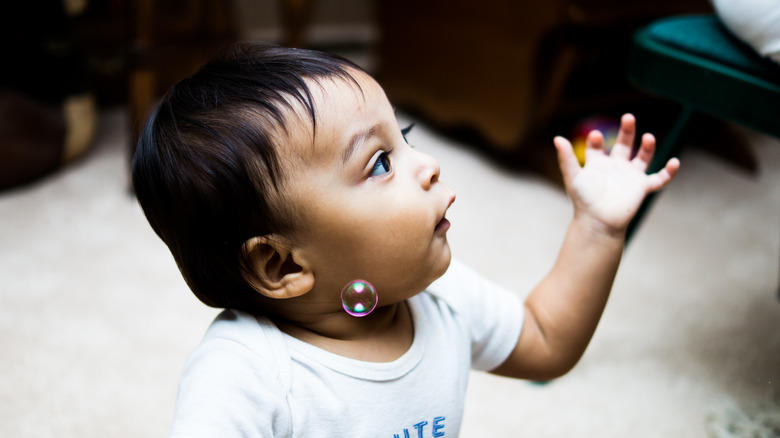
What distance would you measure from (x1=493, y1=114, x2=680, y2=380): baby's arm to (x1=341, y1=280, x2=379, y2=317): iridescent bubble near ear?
18 cm

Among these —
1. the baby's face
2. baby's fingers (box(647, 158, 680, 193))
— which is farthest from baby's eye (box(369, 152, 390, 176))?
baby's fingers (box(647, 158, 680, 193))

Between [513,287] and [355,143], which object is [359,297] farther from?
[513,287]

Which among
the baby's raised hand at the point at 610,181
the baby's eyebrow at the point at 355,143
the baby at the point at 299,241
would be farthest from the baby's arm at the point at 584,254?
the baby's eyebrow at the point at 355,143

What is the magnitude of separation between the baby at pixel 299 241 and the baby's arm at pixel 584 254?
0.34 ft

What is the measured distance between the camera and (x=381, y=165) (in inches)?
18.5

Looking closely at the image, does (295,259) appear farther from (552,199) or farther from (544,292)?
(552,199)

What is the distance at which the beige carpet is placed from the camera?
0.85 meters

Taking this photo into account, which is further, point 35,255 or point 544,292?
point 35,255

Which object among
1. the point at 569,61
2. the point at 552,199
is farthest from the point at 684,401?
the point at 569,61

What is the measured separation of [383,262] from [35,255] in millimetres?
917

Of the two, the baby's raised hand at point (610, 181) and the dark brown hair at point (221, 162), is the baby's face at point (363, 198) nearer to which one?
the dark brown hair at point (221, 162)

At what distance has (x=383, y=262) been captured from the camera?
47cm

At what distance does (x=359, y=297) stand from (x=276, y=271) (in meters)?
0.07

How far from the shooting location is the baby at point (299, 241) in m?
0.44
